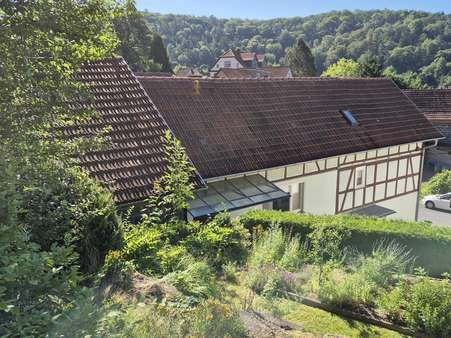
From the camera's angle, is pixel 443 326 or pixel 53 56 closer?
pixel 53 56

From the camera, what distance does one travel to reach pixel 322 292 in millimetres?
7293

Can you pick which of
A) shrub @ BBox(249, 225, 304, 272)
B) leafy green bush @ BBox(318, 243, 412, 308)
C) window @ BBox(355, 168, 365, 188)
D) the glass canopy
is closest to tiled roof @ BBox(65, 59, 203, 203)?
the glass canopy

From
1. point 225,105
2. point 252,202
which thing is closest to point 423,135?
point 225,105

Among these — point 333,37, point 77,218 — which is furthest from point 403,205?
point 333,37

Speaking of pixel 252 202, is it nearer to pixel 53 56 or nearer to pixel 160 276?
pixel 160 276

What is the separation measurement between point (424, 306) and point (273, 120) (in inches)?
383

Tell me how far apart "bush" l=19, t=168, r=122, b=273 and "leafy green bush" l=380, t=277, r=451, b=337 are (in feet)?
14.8

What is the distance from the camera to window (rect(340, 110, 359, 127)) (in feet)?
57.0

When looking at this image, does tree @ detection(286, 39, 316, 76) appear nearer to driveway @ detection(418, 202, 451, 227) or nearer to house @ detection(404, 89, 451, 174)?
house @ detection(404, 89, 451, 174)

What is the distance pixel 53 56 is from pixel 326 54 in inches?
3717

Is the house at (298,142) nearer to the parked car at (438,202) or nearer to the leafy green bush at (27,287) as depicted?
the parked car at (438,202)

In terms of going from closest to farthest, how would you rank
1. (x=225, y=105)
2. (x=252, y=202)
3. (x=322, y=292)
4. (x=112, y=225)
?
(x=112, y=225)
(x=322, y=292)
(x=252, y=202)
(x=225, y=105)

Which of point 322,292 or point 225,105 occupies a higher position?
point 225,105

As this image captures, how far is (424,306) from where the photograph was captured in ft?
21.2
